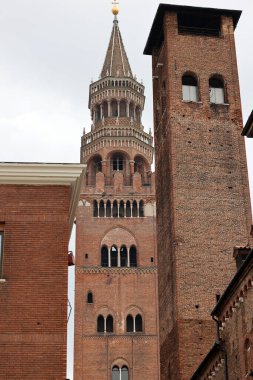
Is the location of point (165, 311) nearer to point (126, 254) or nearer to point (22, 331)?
point (22, 331)

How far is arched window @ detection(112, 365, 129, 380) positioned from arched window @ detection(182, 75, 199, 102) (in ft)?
84.7

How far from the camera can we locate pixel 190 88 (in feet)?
117

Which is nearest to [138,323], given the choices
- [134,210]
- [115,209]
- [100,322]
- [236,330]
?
[100,322]

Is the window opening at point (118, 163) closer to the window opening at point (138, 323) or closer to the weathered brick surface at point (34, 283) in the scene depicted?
the window opening at point (138, 323)

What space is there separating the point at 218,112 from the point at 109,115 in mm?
34576

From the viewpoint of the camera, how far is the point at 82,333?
56.1m

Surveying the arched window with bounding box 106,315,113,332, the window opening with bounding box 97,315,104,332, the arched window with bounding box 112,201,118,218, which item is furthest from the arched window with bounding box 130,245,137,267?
the window opening with bounding box 97,315,104,332

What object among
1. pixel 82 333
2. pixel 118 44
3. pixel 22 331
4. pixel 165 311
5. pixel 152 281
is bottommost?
pixel 22 331

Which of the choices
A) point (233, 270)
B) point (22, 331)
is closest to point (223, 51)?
point (233, 270)

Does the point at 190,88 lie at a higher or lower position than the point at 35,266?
higher

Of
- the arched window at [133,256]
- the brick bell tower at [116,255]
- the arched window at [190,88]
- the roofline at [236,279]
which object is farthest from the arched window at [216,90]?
the arched window at [133,256]

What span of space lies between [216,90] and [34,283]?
2073 centimetres

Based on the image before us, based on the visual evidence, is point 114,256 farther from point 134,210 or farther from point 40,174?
point 40,174

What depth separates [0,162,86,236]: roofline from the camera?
A: 58.2 feet
